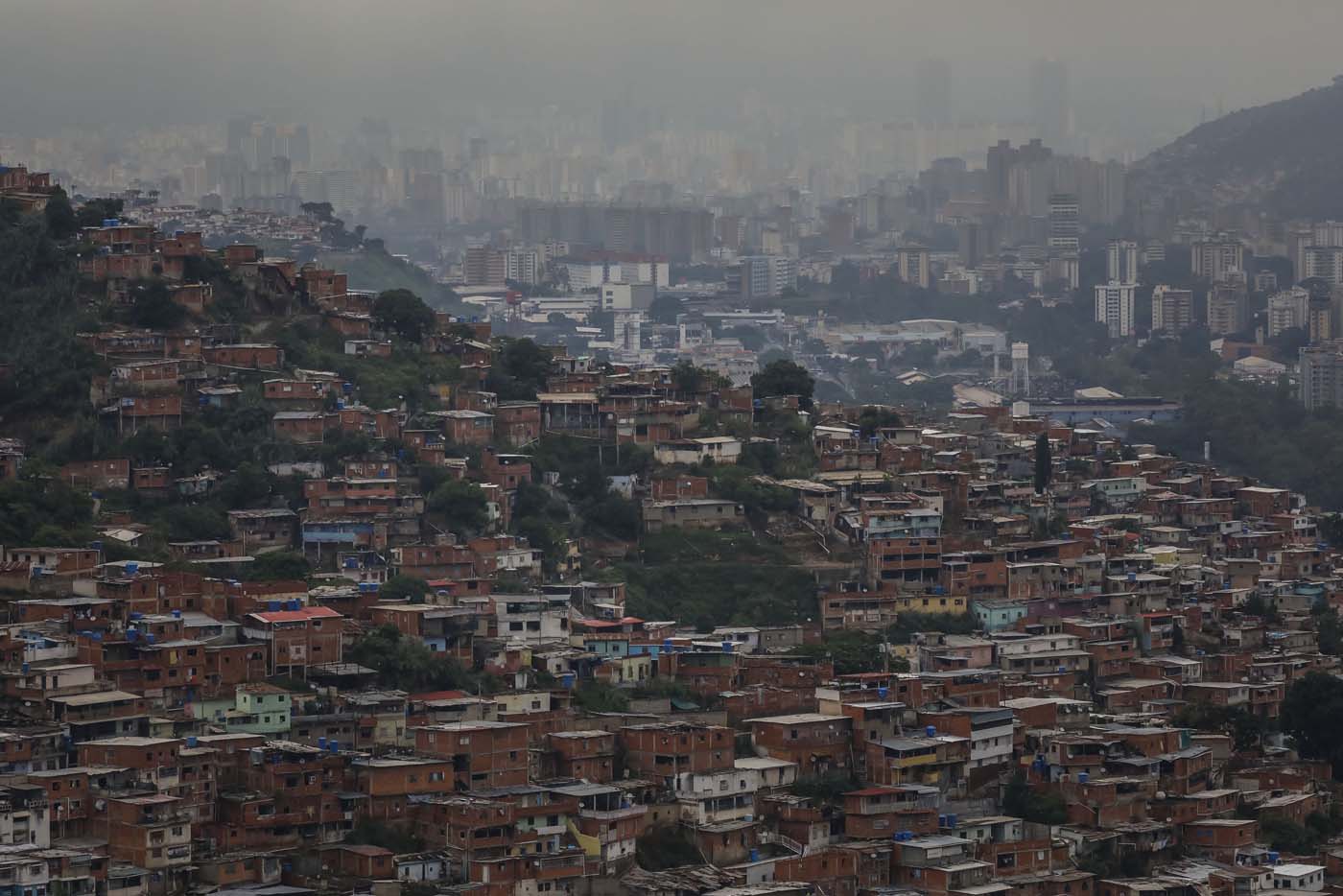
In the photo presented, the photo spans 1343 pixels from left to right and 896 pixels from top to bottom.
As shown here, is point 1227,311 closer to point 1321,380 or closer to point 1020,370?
point 1020,370

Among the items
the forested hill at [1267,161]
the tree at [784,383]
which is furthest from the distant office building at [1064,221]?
the tree at [784,383]

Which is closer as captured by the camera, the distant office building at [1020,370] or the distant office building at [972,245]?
the distant office building at [1020,370]

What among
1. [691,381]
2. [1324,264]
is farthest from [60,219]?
[1324,264]

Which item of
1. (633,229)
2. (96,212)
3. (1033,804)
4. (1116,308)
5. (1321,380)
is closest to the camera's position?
(1033,804)

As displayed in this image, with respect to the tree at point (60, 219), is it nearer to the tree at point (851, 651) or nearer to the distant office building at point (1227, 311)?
the tree at point (851, 651)

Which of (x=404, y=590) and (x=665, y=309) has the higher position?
(x=404, y=590)

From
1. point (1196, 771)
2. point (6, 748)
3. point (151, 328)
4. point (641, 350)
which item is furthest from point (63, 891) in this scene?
point (641, 350)

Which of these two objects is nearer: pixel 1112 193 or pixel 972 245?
pixel 972 245

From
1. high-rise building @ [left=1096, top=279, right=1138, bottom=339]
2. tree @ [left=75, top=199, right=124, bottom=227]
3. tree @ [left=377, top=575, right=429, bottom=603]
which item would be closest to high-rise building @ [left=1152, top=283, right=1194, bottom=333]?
high-rise building @ [left=1096, top=279, right=1138, bottom=339]
